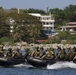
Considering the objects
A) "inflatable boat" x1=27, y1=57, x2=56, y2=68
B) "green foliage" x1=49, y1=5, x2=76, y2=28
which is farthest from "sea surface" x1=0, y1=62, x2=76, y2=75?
"green foliage" x1=49, y1=5, x2=76, y2=28

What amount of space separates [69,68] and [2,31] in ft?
256

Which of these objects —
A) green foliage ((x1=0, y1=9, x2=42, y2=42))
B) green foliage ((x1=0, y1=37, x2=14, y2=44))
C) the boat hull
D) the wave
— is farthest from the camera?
green foliage ((x1=0, y1=9, x2=42, y2=42))

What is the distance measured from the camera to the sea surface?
42.0 meters

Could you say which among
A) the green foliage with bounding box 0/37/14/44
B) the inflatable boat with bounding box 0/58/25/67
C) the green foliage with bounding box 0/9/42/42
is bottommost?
the green foliage with bounding box 0/37/14/44

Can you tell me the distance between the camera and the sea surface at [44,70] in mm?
42000

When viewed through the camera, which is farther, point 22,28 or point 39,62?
point 22,28

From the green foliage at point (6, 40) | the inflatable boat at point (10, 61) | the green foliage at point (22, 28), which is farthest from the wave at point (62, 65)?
the green foliage at point (6, 40)

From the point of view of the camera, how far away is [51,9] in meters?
186

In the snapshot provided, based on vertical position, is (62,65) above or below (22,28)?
above

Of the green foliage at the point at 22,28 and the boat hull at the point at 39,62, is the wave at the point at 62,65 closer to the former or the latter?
the boat hull at the point at 39,62

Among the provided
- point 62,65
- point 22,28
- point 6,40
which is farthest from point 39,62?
point 22,28

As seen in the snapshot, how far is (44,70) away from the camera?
4359cm

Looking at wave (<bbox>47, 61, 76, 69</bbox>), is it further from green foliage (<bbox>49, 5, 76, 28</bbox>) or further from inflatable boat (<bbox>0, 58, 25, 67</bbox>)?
green foliage (<bbox>49, 5, 76, 28</bbox>)

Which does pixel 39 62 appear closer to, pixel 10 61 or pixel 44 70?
pixel 44 70
